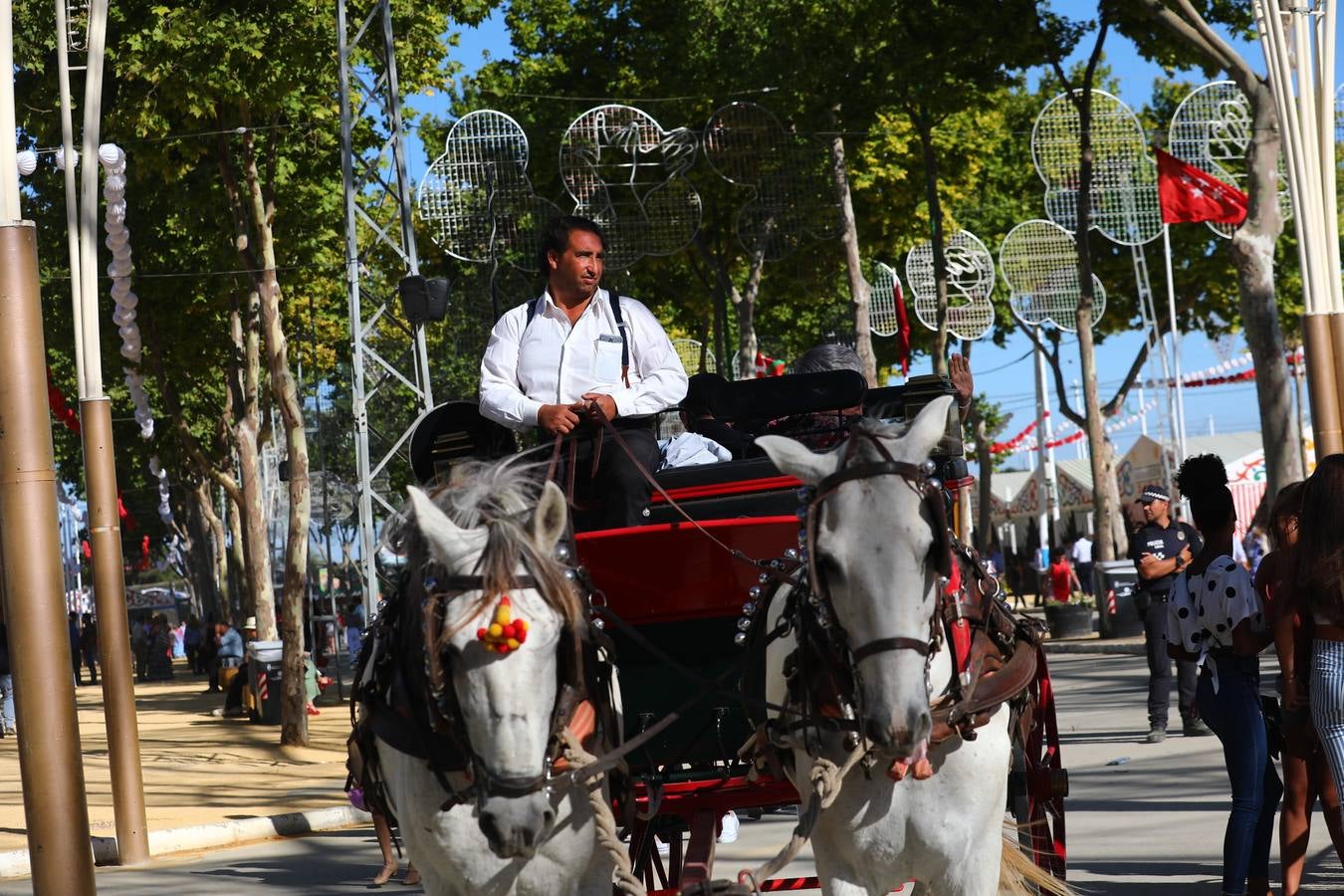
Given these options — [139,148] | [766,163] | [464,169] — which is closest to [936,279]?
[766,163]

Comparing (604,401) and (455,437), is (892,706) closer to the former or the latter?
(604,401)

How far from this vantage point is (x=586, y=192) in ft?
67.3

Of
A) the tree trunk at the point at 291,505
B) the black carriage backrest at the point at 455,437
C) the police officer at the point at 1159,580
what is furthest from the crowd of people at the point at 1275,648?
the tree trunk at the point at 291,505

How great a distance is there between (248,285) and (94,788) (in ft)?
35.2

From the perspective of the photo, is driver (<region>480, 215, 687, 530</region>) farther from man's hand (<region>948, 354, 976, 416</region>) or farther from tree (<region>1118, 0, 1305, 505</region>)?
tree (<region>1118, 0, 1305, 505</region>)

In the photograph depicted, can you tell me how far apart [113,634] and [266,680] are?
12369 millimetres

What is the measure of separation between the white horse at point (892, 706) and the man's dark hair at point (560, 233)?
166cm

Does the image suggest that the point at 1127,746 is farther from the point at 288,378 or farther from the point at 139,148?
the point at 139,148

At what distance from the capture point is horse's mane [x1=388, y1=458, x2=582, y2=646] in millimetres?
4422

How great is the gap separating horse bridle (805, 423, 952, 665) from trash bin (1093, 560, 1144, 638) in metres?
22.3

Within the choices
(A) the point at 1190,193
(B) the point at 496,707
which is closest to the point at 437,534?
(B) the point at 496,707

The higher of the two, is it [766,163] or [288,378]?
[766,163]

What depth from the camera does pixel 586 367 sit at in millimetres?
6172

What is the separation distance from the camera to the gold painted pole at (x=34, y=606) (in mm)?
7598
